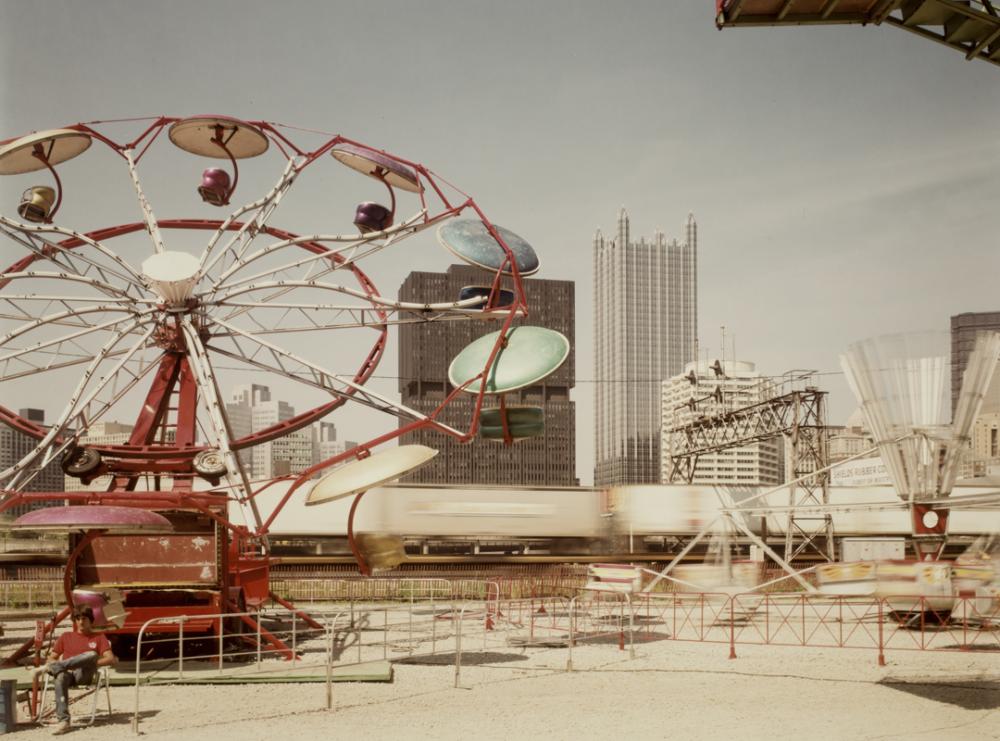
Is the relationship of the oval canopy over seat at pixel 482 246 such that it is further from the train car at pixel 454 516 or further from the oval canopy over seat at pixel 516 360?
the train car at pixel 454 516

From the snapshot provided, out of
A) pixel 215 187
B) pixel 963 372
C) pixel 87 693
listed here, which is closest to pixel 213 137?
pixel 215 187

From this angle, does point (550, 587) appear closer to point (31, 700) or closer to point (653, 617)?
point (653, 617)

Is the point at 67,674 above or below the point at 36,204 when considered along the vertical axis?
below

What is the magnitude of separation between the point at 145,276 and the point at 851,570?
16.3 m

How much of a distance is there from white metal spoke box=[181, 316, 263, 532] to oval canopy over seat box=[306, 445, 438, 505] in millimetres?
1652

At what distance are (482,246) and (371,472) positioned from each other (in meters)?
6.20

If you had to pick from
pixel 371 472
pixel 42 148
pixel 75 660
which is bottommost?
pixel 75 660

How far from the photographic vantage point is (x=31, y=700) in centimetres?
1473

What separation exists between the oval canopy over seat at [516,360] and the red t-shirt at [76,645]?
863cm

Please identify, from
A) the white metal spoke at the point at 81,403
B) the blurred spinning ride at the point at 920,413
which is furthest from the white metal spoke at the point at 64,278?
the blurred spinning ride at the point at 920,413

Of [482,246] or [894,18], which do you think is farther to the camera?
[482,246]

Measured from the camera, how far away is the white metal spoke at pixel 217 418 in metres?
20.2

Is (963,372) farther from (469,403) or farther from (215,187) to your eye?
(469,403)

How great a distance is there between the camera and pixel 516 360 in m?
20.2
